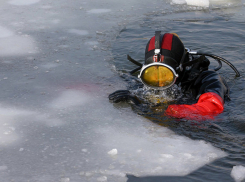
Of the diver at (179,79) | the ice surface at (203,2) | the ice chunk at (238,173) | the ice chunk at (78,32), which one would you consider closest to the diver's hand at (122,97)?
the diver at (179,79)

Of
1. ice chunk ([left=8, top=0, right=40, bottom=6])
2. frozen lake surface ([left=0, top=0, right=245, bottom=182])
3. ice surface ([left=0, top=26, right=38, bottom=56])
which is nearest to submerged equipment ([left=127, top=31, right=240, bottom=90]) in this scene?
frozen lake surface ([left=0, top=0, right=245, bottom=182])

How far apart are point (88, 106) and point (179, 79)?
1.00 m

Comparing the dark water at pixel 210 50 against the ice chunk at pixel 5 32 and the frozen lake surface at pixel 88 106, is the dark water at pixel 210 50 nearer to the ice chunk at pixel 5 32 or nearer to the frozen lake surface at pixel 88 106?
the frozen lake surface at pixel 88 106

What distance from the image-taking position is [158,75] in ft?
9.39

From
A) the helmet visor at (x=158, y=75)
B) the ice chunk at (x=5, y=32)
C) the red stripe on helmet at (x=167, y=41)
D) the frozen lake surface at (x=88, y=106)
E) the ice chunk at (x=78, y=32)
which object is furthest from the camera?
the ice chunk at (x=78, y=32)

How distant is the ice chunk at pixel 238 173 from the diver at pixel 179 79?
0.81m

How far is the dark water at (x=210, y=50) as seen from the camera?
222 cm

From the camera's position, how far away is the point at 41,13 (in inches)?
242

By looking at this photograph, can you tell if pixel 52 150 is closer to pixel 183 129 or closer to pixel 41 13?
pixel 183 129

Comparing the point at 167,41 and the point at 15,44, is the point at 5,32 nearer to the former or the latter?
the point at 15,44

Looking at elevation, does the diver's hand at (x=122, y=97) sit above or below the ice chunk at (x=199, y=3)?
below

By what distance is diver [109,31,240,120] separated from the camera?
284 centimetres

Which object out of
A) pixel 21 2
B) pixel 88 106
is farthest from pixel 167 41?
pixel 21 2

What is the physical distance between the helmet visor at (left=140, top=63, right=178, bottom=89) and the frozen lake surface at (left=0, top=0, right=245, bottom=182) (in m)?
0.36
